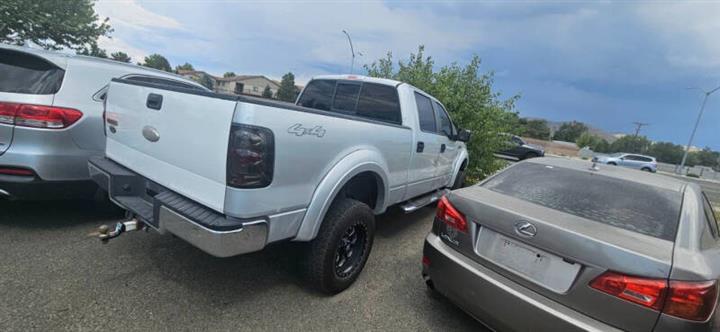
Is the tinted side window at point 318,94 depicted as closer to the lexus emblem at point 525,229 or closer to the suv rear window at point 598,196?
the suv rear window at point 598,196

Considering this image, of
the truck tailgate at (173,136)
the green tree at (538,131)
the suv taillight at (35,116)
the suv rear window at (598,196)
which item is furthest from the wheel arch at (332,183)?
the green tree at (538,131)

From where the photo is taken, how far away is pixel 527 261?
1.92 metres

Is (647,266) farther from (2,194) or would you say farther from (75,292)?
(2,194)

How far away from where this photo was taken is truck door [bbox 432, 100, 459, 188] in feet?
14.5

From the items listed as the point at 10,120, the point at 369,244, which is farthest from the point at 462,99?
the point at 10,120

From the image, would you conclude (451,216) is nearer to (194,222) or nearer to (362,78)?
(194,222)

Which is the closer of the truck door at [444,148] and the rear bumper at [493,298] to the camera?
the rear bumper at [493,298]

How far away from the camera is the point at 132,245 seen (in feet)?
9.85

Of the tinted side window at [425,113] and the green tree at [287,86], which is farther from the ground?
the green tree at [287,86]

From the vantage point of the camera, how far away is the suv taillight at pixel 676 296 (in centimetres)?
150

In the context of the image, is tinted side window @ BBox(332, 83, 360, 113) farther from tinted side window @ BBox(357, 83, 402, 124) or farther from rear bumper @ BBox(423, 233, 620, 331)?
rear bumper @ BBox(423, 233, 620, 331)

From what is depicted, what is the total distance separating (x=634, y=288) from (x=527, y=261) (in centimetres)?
49

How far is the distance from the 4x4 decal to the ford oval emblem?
1.01 metres

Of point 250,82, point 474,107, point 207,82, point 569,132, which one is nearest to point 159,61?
point 250,82
